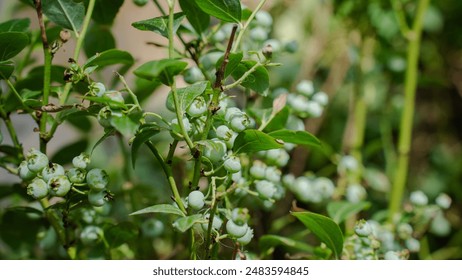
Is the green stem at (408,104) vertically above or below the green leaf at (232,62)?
below

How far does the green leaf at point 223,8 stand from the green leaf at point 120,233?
0.30 meters

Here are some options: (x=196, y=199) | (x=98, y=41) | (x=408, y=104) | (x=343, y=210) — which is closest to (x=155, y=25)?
(x=196, y=199)

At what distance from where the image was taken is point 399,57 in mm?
1174

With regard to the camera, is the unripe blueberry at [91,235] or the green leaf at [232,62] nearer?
the green leaf at [232,62]

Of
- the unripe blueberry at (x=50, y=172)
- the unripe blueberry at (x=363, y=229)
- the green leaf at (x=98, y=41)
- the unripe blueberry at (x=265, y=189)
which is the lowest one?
the unripe blueberry at (x=363, y=229)

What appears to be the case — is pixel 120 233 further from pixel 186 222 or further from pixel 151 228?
pixel 186 222

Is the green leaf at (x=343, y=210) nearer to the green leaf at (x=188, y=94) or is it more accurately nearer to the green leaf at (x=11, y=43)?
the green leaf at (x=188, y=94)

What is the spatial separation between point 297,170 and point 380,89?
302 millimetres

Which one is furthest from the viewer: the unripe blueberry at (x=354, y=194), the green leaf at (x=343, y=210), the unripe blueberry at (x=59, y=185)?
the unripe blueberry at (x=354, y=194)

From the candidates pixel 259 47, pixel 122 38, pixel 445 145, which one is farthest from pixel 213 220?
pixel 122 38

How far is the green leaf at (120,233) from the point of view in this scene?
731mm

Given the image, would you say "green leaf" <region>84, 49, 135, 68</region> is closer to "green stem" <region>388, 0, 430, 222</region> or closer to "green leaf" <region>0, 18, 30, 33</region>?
"green leaf" <region>0, 18, 30, 33</region>

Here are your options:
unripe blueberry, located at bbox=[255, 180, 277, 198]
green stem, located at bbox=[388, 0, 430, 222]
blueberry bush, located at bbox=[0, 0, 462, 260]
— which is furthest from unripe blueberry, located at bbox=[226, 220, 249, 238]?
green stem, located at bbox=[388, 0, 430, 222]

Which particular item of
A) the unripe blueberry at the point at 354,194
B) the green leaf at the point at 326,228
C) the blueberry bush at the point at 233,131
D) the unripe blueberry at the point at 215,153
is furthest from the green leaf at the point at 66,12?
the unripe blueberry at the point at 354,194
